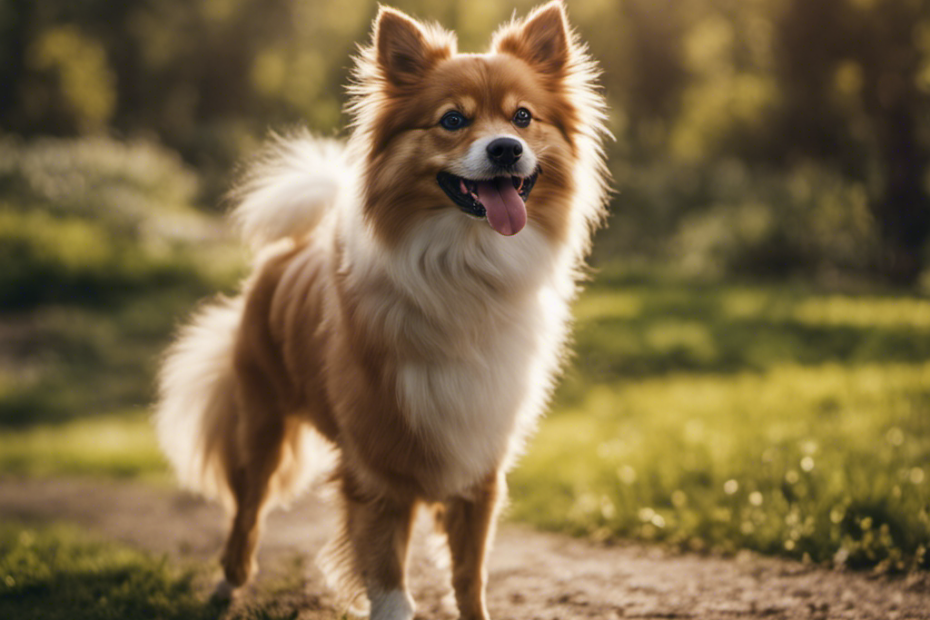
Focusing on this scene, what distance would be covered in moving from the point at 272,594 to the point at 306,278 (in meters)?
1.54

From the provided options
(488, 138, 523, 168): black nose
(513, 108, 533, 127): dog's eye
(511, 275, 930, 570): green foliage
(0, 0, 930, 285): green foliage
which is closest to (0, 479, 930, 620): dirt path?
(511, 275, 930, 570): green foliage

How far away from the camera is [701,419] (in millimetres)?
6637

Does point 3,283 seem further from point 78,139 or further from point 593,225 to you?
point 593,225

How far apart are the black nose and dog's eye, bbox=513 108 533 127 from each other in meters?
0.26

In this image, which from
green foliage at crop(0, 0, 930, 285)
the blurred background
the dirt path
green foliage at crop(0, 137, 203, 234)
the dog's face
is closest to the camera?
the dog's face

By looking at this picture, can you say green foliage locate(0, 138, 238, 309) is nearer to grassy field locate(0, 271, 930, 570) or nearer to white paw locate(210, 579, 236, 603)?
grassy field locate(0, 271, 930, 570)

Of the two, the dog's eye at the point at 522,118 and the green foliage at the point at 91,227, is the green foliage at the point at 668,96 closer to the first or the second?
the green foliage at the point at 91,227

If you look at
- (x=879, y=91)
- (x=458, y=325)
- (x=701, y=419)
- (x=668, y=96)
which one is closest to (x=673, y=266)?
(x=879, y=91)

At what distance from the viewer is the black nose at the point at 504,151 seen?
9.46 ft

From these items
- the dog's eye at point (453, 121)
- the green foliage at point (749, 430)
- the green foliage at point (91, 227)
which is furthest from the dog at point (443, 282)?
the green foliage at point (91, 227)

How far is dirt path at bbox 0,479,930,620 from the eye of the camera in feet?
11.3

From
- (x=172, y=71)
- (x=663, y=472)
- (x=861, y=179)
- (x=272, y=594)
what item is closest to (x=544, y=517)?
(x=663, y=472)

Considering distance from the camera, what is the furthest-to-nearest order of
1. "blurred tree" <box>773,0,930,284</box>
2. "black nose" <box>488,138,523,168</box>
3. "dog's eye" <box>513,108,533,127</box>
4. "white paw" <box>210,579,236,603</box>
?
1. "blurred tree" <box>773,0,930,284</box>
2. "white paw" <box>210,579,236,603</box>
3. "dog's eye" <box>513,108,533,127</box>
4. "black nose" <box>488,138,523,168</box>

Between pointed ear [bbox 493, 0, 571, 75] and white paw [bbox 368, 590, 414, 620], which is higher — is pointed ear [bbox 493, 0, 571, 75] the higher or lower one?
the higher one
